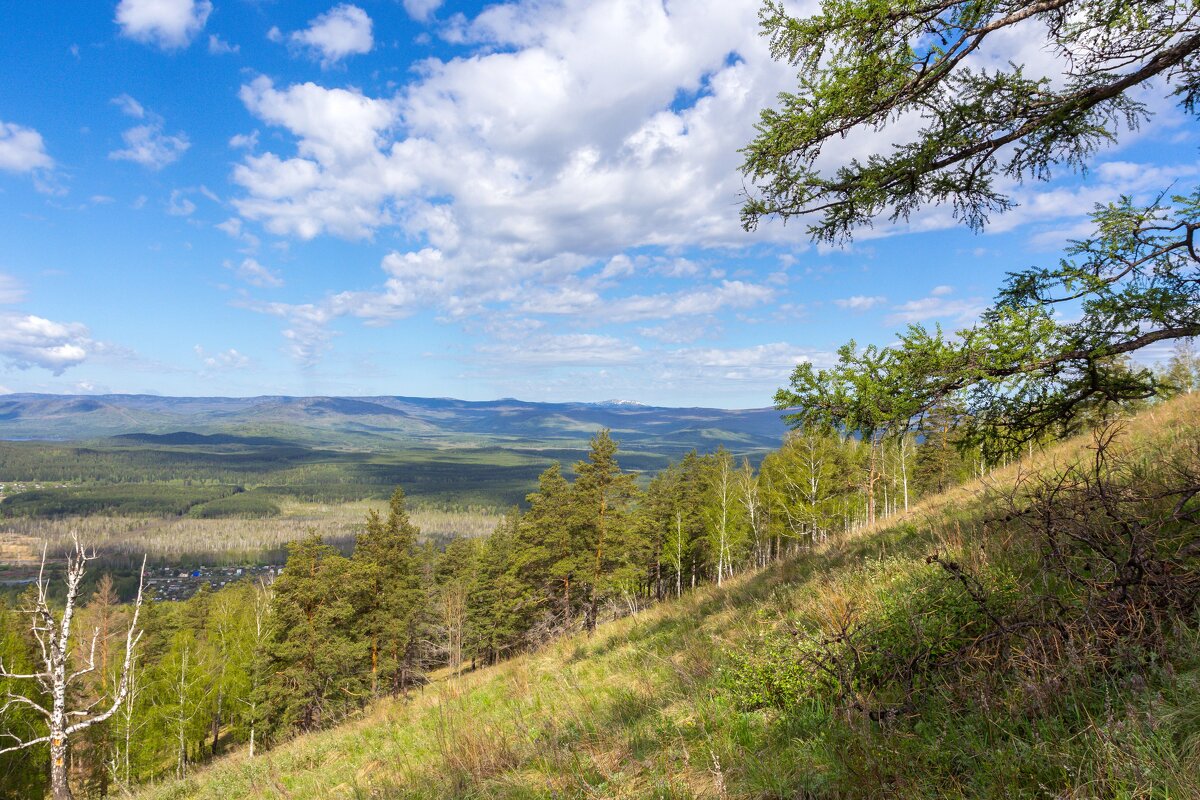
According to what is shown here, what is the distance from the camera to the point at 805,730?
3.98 metres

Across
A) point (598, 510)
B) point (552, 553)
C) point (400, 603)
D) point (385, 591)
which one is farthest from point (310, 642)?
point (598, 510)

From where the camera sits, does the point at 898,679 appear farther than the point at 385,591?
No

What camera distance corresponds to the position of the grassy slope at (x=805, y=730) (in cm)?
258

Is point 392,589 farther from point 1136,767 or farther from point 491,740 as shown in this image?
point 1136,767

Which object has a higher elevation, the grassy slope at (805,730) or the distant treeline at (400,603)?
the grassy slope at (805,730)

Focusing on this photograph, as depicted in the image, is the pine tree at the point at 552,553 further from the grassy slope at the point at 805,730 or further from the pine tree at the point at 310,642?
the grassy slope at the point at 805,730

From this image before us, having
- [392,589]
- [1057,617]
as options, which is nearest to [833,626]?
[1057,617]

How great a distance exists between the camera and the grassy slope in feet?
8.46

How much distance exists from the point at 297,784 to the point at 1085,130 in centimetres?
1375

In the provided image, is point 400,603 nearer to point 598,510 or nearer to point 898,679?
point 598,510

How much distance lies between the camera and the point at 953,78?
17.7 feet

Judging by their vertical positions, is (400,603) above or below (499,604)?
above

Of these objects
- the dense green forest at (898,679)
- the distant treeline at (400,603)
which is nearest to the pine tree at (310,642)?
the distant treeline at (400,603)

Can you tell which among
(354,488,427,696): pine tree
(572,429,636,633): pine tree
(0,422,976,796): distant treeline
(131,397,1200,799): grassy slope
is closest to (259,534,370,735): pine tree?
(0,422,976,796): distant treeline
